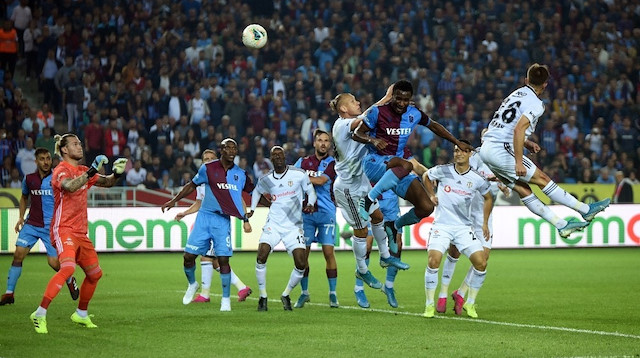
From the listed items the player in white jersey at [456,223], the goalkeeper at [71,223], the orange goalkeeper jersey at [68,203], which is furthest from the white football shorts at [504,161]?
the orange goalkeeper jersey at [68,203]

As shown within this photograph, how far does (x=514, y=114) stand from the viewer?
11469mm

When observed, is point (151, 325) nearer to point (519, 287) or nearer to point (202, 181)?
point (202, 181)

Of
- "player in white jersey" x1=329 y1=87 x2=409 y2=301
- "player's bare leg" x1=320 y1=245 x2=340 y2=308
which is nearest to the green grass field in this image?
"player's bare leg" x1=320 y1=245 x2=340 y2=308

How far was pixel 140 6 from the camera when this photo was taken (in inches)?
1141

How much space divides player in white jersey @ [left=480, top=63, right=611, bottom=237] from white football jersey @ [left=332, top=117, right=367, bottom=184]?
1897mm

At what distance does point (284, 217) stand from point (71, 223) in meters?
3.38

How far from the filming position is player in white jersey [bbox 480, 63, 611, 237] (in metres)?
11.2

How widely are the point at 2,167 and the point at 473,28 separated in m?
14.7

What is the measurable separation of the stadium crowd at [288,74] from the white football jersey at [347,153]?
11959 millimetres

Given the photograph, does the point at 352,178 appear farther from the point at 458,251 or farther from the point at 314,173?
the point at 458,251

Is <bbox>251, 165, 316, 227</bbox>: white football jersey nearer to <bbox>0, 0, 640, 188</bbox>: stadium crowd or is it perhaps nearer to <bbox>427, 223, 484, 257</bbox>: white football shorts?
<bbox>427, 223, 484, 257</bbox>: white football shorts

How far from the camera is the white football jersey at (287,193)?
13.7 m

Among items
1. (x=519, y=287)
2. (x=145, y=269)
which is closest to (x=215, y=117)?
(x=145, y=269)

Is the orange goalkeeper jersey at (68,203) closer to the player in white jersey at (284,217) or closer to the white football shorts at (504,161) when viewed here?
the player in white jersey at (284,217)
